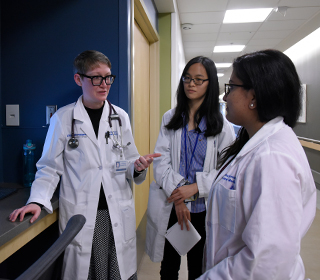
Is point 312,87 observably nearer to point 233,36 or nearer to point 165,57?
point 233,36

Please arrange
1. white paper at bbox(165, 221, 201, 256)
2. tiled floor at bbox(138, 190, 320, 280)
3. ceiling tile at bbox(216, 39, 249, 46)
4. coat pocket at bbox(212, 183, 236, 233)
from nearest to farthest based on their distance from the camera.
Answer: coat pocket at bbox(212, 183, 236, 233) → white paper at bbox(165, 221, 201, 256) → tiled floor at bbox(138, 190, 320, 280) → ceiling tile at bbox(216, 39, 249, 46)

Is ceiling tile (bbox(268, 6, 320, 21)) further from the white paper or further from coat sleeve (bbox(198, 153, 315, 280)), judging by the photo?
coat sleeve (bbox(198, 153, 315, 280))

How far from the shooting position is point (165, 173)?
61.1 inches

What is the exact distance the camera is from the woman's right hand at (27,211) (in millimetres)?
1064

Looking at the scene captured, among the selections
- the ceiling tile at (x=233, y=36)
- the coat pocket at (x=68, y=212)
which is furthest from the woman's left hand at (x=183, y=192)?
the ceiling tile at (x=233, y=36)

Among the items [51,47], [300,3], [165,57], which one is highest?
[300,3]

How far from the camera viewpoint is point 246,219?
77 centimetres

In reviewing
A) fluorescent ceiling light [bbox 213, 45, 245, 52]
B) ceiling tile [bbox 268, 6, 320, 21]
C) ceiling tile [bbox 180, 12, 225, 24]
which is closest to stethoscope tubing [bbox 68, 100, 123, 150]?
ceiling tile [bbox 180, 12, 225, 24]

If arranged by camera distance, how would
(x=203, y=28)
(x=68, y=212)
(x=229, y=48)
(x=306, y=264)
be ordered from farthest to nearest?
(x=229, y=48)
(x=203, y=28)
(x=306, y=264)
(x=68, y=212)

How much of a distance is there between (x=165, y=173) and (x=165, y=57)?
7.35 feet

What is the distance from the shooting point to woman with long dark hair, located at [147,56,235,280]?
1524 millimetres

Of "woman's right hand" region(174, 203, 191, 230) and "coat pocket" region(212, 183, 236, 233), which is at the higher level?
→ "coat pocket" region(212, 183, 236, 233)

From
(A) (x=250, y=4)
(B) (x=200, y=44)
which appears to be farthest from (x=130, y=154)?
(B) (x=200, y=44)

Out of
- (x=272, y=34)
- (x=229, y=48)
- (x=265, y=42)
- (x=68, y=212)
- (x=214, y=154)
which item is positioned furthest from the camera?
(x=229, y=48)
